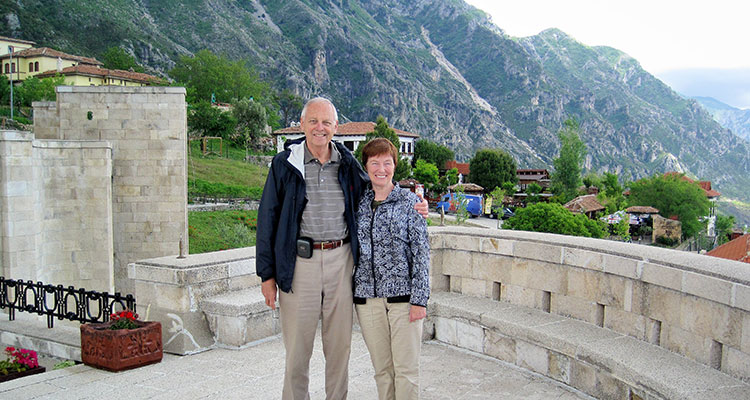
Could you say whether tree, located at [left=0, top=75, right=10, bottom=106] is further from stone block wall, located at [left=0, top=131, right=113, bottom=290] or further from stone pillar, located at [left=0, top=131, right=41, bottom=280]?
stone pillar, located at [left=0, top=131, right=41, bottom=280]

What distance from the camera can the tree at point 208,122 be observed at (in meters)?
47.6

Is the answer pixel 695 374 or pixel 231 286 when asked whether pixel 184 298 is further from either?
pixel 695 374

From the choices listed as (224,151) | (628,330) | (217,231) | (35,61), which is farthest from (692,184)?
(35,61)

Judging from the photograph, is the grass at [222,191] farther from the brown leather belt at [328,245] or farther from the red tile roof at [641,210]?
the red tile roof at [641,210]

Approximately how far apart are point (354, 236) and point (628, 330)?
2.64 m

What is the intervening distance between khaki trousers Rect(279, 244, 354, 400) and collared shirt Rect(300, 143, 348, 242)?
115 mm

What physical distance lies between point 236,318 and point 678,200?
2646 inches

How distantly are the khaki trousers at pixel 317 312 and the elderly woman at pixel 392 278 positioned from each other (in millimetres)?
98

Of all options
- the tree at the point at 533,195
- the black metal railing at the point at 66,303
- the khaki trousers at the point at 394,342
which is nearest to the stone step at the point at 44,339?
the black metal railing at the point at 66,303

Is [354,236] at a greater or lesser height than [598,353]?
greater

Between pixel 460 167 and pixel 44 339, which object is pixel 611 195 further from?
pixel 44 339

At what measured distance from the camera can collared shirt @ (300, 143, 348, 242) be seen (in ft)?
10.3

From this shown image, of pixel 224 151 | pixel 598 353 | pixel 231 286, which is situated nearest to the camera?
pixel 598 353

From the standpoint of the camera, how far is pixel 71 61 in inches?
2186
